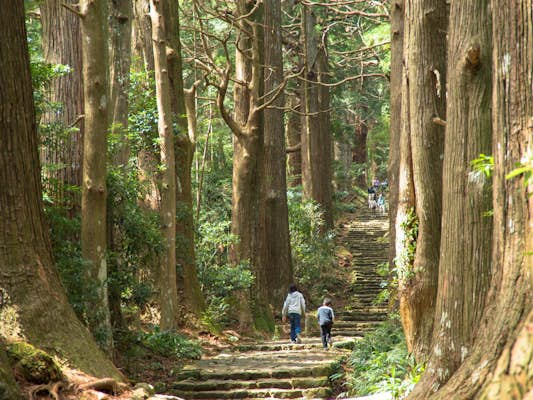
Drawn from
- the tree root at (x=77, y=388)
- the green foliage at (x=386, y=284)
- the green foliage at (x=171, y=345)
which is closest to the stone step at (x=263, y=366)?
the green foliage at (x=171, y=345)

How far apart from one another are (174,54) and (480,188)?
11652 mm

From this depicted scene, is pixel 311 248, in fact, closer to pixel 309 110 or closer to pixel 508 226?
pixel 309 110

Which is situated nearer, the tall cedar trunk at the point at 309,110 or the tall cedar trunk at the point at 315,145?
the tall cedar trunk at the point at 309,110


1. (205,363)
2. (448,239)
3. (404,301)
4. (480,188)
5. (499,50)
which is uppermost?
(499,50)

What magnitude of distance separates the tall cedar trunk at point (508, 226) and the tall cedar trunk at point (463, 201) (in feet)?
5.33

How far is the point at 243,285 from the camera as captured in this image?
18406 millimetres

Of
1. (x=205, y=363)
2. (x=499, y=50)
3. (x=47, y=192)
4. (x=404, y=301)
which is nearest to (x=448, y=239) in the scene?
(x=499, y=50)

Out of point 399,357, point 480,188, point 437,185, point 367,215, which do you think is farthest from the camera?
point 367,215

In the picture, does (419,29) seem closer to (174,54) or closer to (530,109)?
(530,109)

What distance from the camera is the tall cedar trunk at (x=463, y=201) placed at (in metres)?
6.47

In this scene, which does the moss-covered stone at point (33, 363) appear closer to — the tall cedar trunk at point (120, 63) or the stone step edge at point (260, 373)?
the stone step edge at point (260, 373)

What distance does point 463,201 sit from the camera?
6.84 metres

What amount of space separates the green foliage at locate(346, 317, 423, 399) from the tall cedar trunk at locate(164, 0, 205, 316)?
4.60m

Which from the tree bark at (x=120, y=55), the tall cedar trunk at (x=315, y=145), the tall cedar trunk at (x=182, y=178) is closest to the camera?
the tall cedar trunk at (x=182, y=178)
